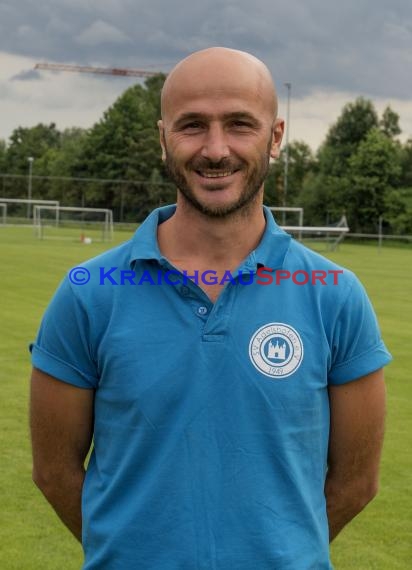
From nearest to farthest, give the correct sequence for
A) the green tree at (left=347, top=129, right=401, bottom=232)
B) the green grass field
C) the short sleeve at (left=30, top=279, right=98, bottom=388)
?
the short sleeve at (left=30, top=279, right=98, bottom=388), the green grass field, the green tree at (left=347, top=129, right=401, bottom=232)

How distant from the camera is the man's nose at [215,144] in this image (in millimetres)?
2307

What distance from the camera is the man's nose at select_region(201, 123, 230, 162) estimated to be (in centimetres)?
231

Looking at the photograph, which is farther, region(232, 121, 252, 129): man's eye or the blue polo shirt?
region(232, 121, 252, 129): man's eye

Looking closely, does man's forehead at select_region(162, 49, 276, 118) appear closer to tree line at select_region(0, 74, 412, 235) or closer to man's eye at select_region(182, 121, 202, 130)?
man's eye at select_region(182, 121, 202, 130)

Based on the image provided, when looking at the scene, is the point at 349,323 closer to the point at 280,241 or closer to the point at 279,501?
the point at 280,241

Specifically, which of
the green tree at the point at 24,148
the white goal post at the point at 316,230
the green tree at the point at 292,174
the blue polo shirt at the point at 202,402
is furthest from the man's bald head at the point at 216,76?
the green tree at the point at 24,148

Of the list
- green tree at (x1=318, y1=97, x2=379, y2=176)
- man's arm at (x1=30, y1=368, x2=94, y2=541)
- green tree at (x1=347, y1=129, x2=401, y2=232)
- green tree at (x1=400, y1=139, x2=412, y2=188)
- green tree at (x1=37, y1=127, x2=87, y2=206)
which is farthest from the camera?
green tree at (x1=37, y1=127, x2=87, y2=206)

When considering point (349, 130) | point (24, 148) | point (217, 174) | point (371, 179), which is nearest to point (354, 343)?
point (217, 174)

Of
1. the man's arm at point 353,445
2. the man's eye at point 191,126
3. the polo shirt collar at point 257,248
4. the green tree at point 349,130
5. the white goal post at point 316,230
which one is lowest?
the white goal post at point 316,230

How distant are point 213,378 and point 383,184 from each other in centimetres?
6321

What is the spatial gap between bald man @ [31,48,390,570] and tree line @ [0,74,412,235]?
58.9 metres

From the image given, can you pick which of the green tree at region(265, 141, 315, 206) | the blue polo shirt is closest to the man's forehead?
the blue polo shirt

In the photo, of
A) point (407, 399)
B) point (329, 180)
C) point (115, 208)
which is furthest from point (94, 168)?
point (407, 399)

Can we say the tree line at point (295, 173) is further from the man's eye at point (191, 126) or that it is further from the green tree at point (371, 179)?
the man's eye at point (191, 126)
